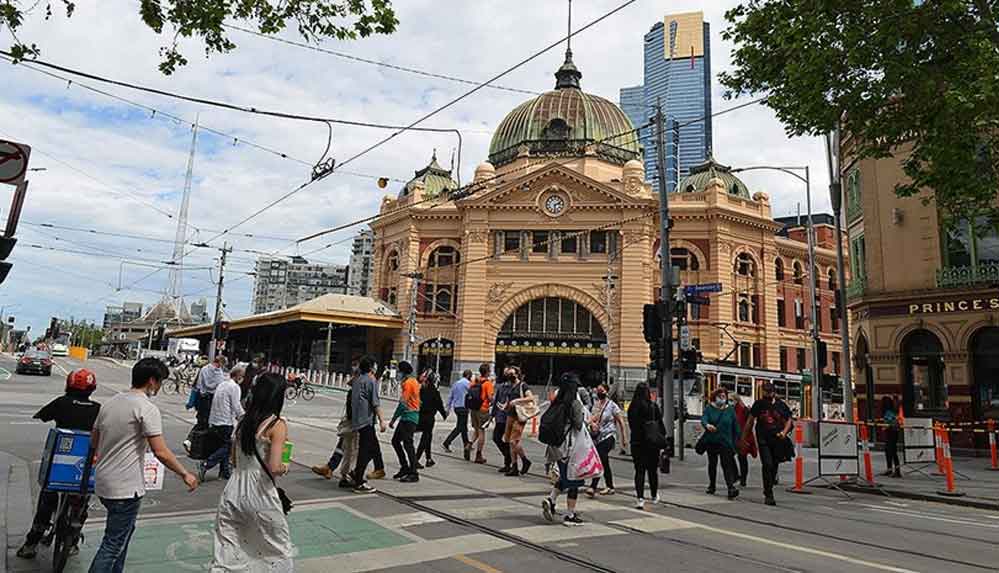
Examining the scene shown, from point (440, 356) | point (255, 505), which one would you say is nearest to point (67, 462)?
point (255, 505)

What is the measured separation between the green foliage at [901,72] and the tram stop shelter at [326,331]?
33.7 metres

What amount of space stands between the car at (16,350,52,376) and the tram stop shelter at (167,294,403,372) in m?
12.1

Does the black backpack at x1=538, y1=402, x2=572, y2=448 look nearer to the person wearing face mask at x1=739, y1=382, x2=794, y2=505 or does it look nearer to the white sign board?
the person wearing face mask at x1=739, y1=382, x2=794, y2=505

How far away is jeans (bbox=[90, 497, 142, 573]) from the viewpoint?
454 centimetres

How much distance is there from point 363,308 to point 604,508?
43.6 metres

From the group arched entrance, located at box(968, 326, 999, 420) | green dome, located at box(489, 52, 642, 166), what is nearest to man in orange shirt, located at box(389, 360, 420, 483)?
arched entrance, located at box(968, 326, 999, 420)

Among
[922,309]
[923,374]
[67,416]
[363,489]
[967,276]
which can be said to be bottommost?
[363,489]

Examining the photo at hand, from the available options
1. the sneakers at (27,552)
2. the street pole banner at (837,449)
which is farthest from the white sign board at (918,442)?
the sneakers at (27,552)

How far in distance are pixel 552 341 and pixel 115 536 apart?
43682mm

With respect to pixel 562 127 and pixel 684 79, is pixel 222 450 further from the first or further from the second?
pixel 684 79

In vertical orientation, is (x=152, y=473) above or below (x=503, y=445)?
above

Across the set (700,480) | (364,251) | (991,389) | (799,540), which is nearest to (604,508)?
(799,540)

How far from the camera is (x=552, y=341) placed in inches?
1880

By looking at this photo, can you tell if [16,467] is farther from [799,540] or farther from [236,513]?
[799,540]
